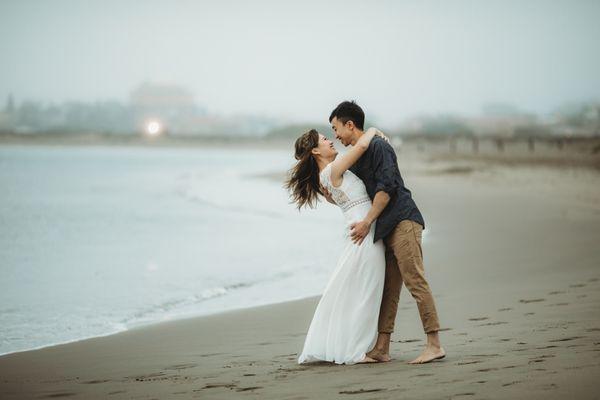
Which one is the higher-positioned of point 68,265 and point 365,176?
point 365,176

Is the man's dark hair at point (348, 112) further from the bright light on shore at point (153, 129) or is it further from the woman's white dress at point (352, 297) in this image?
the bright light on shore at point (153, 129)

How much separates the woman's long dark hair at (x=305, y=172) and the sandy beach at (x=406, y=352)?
1143 mm

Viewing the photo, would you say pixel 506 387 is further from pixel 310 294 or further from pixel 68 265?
pixel 68 265

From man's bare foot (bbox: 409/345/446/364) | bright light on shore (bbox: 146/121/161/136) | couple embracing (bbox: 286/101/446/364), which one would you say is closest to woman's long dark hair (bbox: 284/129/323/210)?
couple embracing (bbox: 286/101/446/364)

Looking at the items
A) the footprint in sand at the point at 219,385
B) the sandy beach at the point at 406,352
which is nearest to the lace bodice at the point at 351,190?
the sandy beach at the point at 406,352

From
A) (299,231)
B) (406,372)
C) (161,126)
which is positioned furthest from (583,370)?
(161,126)

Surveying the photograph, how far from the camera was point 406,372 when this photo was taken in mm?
4422

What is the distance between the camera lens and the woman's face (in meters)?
4.89

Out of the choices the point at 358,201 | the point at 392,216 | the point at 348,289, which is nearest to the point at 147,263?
the point at 348,289

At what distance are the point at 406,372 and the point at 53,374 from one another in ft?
8.23

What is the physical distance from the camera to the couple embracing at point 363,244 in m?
4.71

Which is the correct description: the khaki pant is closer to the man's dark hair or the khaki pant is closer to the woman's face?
the woman's face

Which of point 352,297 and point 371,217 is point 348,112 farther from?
point 352,297

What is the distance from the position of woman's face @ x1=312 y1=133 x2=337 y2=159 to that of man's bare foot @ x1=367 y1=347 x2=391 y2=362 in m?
1.31
